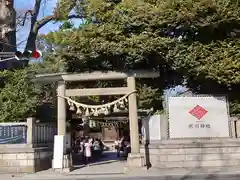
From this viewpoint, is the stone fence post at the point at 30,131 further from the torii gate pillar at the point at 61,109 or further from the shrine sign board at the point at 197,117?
the shrine sign board at the point at 197,117

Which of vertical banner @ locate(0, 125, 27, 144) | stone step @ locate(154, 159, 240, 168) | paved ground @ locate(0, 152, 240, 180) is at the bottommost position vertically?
paved ground @ locate(0, 152, 240, 180)

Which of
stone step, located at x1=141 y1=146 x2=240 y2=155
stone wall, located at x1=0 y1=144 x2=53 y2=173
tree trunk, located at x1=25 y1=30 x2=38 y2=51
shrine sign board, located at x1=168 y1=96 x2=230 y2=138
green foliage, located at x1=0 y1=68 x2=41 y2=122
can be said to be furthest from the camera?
Answer: tree trunk, located at x1=25 y1=30 x2=38 y2=51

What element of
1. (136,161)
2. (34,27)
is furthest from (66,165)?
(34,27)

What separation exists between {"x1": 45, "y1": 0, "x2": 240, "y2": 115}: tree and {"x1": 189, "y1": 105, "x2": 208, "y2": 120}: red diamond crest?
1.43m

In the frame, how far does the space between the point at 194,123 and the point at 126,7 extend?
6407mm

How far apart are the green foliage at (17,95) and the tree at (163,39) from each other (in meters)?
2.37

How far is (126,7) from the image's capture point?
20.3 meters

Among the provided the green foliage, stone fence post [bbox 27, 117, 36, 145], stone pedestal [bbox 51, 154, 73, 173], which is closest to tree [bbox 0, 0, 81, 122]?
the green foliage

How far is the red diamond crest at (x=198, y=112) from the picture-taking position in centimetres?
1995

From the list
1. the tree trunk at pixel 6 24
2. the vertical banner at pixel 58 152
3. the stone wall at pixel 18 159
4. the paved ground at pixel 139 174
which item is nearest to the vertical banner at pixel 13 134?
the stone wall at pixel 18 159

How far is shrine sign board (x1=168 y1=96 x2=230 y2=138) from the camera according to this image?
65.0 feet

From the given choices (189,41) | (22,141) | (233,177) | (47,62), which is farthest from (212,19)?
(47,62)

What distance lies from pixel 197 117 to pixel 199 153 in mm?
1722

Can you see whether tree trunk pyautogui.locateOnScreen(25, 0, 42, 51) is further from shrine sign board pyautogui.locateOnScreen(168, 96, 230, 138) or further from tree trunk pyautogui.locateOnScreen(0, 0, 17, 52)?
shrine sign board pyautogui.locateOnScreen(168, 96, 230, 138)
